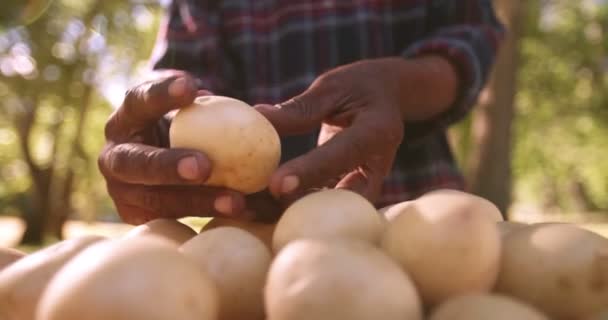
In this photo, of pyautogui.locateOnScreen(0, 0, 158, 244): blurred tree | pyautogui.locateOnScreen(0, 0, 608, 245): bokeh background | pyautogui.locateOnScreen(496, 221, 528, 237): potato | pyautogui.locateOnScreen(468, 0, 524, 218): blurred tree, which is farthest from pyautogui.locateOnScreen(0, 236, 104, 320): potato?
pyautogui.locateOnScreen(0, 0, 158, 244): blurred tree

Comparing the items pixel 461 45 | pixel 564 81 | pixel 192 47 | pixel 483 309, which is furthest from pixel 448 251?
pixel 564 81

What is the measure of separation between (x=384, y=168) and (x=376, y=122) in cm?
10

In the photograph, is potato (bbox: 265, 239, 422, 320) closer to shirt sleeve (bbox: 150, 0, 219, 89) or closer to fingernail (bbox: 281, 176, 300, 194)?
fingernail (bbox: 281, 176, 300, 194)

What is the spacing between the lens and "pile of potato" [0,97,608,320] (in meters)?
0.53

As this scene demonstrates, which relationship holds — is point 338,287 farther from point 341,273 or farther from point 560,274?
A: point 560,274

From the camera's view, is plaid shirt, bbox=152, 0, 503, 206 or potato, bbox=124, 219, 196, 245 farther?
plaid shirt, bbox=152, 0, 503, 206

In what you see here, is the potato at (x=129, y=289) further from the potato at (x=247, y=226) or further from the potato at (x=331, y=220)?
the potato at (x=247, y=226)

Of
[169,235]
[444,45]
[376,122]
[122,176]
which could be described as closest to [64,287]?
[169,235]

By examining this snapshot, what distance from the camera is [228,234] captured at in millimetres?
708

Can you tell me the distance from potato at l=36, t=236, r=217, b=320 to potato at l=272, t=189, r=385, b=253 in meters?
0.14

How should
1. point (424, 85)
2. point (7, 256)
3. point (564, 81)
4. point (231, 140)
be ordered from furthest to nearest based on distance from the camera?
point (564, 81)
point (424, 85)
point (231, 140)
point (7, 256)

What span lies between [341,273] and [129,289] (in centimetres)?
17

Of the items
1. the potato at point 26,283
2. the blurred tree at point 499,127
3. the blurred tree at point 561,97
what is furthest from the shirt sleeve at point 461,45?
the blurred tree at point 561,97

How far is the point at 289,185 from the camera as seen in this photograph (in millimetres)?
855
